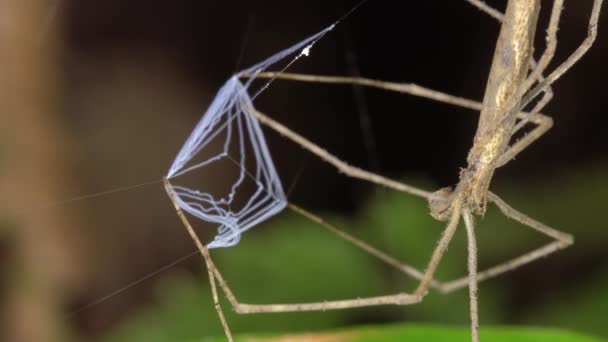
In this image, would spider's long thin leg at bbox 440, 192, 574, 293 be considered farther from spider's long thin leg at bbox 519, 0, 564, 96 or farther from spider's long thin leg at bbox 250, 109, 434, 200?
spider's long thin leg at bbox 519, 0, 564, 96

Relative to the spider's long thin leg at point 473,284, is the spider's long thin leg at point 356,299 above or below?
above

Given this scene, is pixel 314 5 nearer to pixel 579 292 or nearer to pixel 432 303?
pixel 432 303

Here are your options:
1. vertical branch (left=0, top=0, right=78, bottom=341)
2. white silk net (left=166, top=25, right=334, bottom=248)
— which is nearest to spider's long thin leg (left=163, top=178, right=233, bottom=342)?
white silk net (left=166, top=25, right=334, bottom=248)

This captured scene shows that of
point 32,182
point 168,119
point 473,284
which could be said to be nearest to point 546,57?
point 473,284

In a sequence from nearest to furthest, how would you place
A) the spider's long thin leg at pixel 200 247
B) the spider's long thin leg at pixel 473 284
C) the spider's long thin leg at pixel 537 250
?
the spider's long thin leg at pixel 200 247 → the spider's long thin leg at pixel 473 284 → the spider's long thin leg at pixel 537 250

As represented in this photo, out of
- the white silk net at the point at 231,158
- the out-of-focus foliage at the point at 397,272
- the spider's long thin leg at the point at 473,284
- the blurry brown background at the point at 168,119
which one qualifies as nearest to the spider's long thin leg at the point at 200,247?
the white silk net at the point at 231,158

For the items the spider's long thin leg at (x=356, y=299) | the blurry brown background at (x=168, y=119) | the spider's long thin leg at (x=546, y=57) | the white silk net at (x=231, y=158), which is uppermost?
the blurry brown background at (x=168, y=119)

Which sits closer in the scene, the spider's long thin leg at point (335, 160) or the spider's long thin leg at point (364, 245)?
the spider's long thin leg at point (335, 160)

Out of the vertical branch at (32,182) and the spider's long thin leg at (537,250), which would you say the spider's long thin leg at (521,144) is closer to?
the spider's long thin leg at (537,250)

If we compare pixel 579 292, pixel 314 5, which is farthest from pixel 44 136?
pixel 579 292
